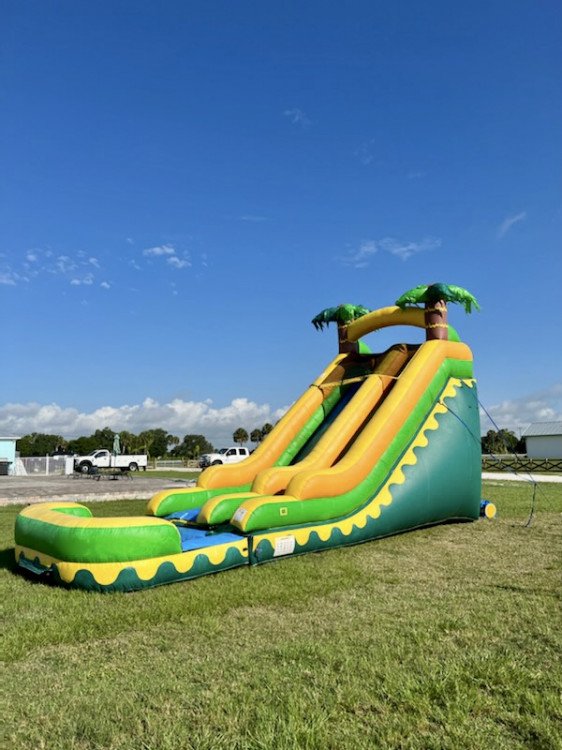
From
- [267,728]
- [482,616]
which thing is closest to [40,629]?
[267,728]

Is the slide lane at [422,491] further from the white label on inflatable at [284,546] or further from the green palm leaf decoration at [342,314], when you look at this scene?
the green palm leaf decoration at [342,314]

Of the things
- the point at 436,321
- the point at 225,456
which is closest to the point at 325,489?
the point at 436,321

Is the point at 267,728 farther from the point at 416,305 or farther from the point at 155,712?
the point at 416,305

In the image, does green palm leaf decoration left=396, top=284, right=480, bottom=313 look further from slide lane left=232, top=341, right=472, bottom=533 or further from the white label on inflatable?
the white label on inflatable

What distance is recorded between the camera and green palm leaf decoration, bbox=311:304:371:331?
10453 millimetres

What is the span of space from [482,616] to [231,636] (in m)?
1.88

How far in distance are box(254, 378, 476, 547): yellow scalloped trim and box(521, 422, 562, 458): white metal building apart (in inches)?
1421

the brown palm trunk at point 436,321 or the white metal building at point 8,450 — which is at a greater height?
the brown palm trunk at point 436,321

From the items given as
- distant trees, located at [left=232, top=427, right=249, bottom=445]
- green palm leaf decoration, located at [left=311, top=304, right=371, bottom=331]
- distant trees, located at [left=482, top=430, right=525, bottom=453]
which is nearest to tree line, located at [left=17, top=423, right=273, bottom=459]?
distant trees, located at [left=232, top=427, right=249, bottom=445]

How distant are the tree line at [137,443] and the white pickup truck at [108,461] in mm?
27725

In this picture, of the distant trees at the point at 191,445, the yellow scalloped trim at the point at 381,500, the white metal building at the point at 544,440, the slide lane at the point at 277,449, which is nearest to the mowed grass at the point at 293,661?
the yellow scalloped trim at the point at 381,500

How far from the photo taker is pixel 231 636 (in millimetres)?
3863

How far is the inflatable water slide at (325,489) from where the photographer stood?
5.13 metres

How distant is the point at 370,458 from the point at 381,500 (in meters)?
0.56
